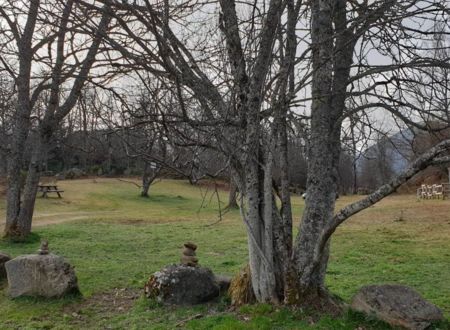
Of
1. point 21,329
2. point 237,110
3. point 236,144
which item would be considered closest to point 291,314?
point 236,144

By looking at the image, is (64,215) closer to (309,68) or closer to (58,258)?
(58,258)

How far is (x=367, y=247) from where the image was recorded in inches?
512

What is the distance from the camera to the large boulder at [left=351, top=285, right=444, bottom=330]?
500 centimetres

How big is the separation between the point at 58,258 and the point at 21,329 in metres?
1.52

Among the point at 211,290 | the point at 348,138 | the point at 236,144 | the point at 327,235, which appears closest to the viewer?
the point at 327,235

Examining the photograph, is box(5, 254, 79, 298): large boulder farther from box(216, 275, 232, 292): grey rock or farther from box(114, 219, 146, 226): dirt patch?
box(114, 219, 146, 226): dirt patch

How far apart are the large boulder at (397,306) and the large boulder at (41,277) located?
406 cm

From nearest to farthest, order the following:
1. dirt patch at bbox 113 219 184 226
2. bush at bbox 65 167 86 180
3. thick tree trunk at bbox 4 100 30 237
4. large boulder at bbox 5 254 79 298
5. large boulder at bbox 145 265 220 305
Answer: large boulder at bbox 145 265 220 305 < large boulder at bbox 5 254 79 298 < thick tree trunk at bbox 4 100 30 237 < dirt patch at bbox 113 219 184 226 < bush at bbox 65 167 86 180

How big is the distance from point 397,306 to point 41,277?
4.82 metres

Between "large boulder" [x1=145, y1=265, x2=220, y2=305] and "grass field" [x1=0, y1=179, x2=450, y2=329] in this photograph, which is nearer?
"grass field" [x1=0, y1=179, x2=450, y2=329]

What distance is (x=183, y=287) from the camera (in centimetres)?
646

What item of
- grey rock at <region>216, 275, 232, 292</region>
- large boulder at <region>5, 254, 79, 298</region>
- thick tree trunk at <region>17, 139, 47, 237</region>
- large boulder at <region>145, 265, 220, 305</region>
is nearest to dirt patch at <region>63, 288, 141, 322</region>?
large boulder at <region>5, 254, 79, 298</region>

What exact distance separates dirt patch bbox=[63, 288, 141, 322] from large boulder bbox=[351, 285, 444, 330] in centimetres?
306

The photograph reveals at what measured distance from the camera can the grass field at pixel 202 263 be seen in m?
5.74
